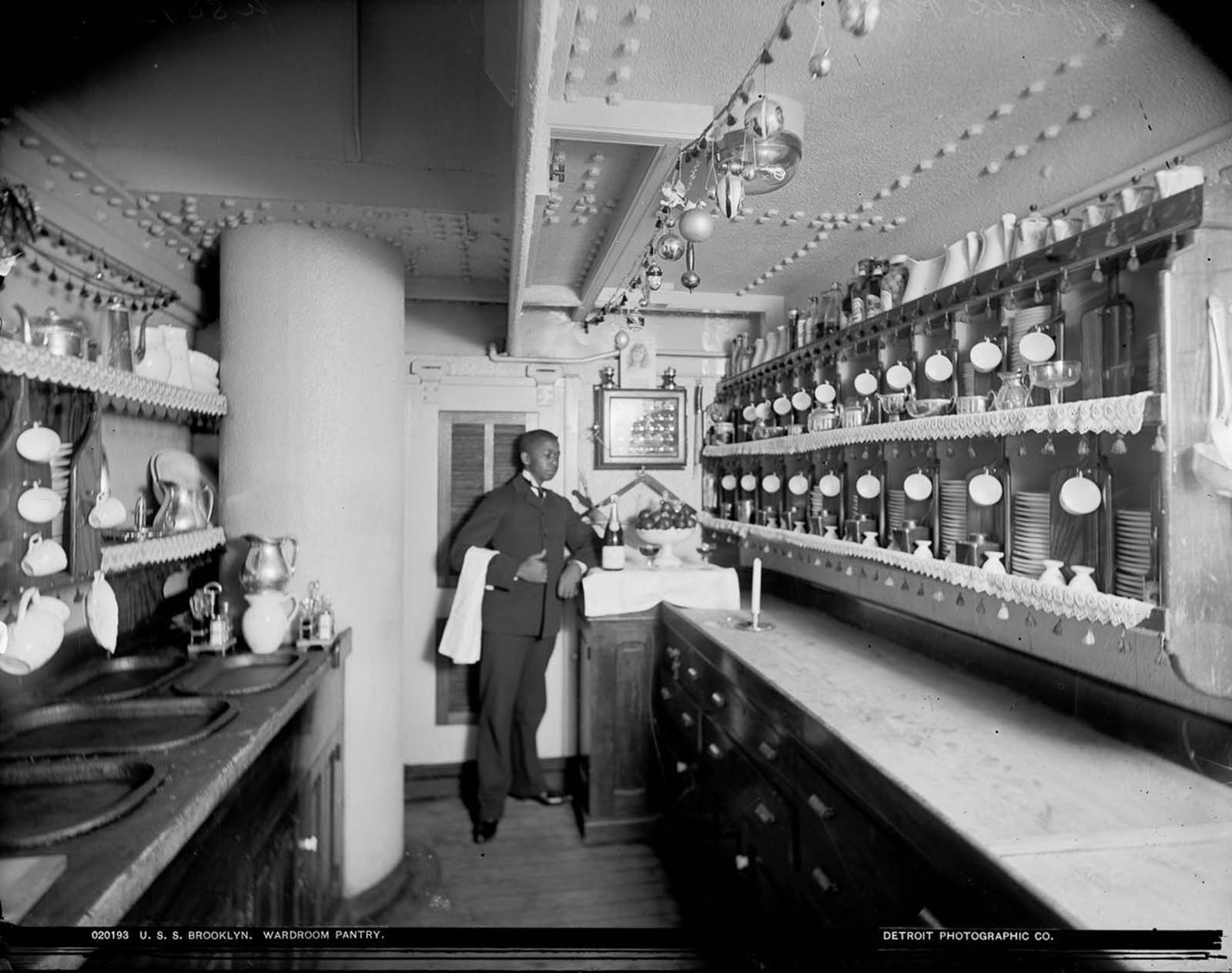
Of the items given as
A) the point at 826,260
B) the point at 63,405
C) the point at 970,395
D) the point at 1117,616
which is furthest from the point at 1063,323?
the point at 63,405

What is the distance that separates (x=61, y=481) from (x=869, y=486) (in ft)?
7.91

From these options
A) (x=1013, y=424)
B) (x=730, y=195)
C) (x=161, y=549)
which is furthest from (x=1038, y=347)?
(x=161, y=549)

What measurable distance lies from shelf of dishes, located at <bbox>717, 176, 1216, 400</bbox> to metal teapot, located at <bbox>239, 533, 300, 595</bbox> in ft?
7.46

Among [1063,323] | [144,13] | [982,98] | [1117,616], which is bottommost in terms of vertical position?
[1117,616]

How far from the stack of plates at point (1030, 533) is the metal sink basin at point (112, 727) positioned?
2.10 m

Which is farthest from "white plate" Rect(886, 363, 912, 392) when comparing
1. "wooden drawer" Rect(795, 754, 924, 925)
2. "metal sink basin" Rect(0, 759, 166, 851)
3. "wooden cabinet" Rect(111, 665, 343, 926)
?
"metal sink basin" Rect(0, 759, 166, 851)

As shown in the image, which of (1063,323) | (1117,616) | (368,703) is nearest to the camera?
Result: (1117,616)

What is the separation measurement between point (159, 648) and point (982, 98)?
3.11 m

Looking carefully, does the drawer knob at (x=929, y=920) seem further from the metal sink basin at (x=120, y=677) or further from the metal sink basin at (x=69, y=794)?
the metal sink basin at (x=120, y=677)

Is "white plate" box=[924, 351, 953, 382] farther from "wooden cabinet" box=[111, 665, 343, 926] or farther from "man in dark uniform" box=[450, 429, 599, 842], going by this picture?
"wooden cabinet" box=[111, 665, 343, 926]

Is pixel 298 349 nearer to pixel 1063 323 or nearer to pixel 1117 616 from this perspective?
pixel 1063 323

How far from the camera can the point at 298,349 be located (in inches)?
103

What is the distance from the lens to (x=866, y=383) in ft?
7.93

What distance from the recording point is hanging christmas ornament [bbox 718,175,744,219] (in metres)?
1.48
